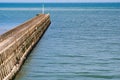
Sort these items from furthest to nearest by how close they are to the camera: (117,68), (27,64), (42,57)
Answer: (42,57) → (27,64) → (117,68)

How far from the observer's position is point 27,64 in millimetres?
25016

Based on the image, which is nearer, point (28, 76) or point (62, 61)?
point (28, 76)

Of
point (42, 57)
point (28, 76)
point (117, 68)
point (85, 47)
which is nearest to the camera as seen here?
point (28, 76)

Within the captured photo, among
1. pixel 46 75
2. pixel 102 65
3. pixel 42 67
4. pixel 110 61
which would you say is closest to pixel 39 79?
pixel 46 75

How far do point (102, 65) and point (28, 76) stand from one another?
5040mm

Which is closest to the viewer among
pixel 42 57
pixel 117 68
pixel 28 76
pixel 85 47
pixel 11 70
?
pixel 11 70

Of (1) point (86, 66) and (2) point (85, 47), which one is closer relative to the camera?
(1) point (86, 66)

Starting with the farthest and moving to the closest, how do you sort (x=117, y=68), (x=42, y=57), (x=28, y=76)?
(x=42, y=57)
(x=117, y=68)
(x=28, y=76)

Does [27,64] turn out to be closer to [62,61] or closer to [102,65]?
[62,61]

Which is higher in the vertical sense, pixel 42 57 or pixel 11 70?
pixel 11 70

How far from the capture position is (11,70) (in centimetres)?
1969

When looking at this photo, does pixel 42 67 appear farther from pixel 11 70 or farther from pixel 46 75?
pixel 11 70

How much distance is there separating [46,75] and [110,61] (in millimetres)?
5694

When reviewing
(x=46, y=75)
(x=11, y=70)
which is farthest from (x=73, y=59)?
(x=11, y=70)
